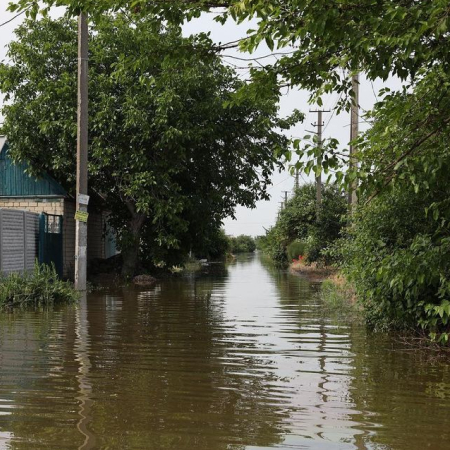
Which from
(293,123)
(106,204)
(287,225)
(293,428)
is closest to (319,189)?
(287,225)

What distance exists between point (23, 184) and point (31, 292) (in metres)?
10.2

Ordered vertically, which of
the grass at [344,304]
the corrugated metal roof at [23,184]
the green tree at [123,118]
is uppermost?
the green tree at [123,118]

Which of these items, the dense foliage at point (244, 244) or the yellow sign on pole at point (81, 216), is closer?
the yellow sign on pole at point (81, 216)

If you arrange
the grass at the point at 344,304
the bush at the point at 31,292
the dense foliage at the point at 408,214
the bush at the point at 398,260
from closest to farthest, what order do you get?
the dense foliage at the point at 408,214 < the bush at the point at 398,260 < the grass at the point at 344,304 < the bush at the point at 31,292

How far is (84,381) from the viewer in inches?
265

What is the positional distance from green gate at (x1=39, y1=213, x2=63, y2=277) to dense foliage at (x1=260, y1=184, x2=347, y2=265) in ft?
28.7

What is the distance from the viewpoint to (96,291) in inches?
739

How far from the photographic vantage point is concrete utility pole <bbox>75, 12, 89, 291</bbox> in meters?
17.2

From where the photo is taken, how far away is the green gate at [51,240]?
63.5 ft

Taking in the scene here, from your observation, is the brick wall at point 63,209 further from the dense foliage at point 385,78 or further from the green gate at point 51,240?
the dense foliage at point 385,78

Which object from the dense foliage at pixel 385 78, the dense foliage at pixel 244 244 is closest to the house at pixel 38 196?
the dense foliage at pixel 385 78

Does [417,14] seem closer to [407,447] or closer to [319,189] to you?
[407,447]

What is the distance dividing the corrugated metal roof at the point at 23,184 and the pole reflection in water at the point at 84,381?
11338 mm

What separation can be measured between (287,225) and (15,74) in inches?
875
